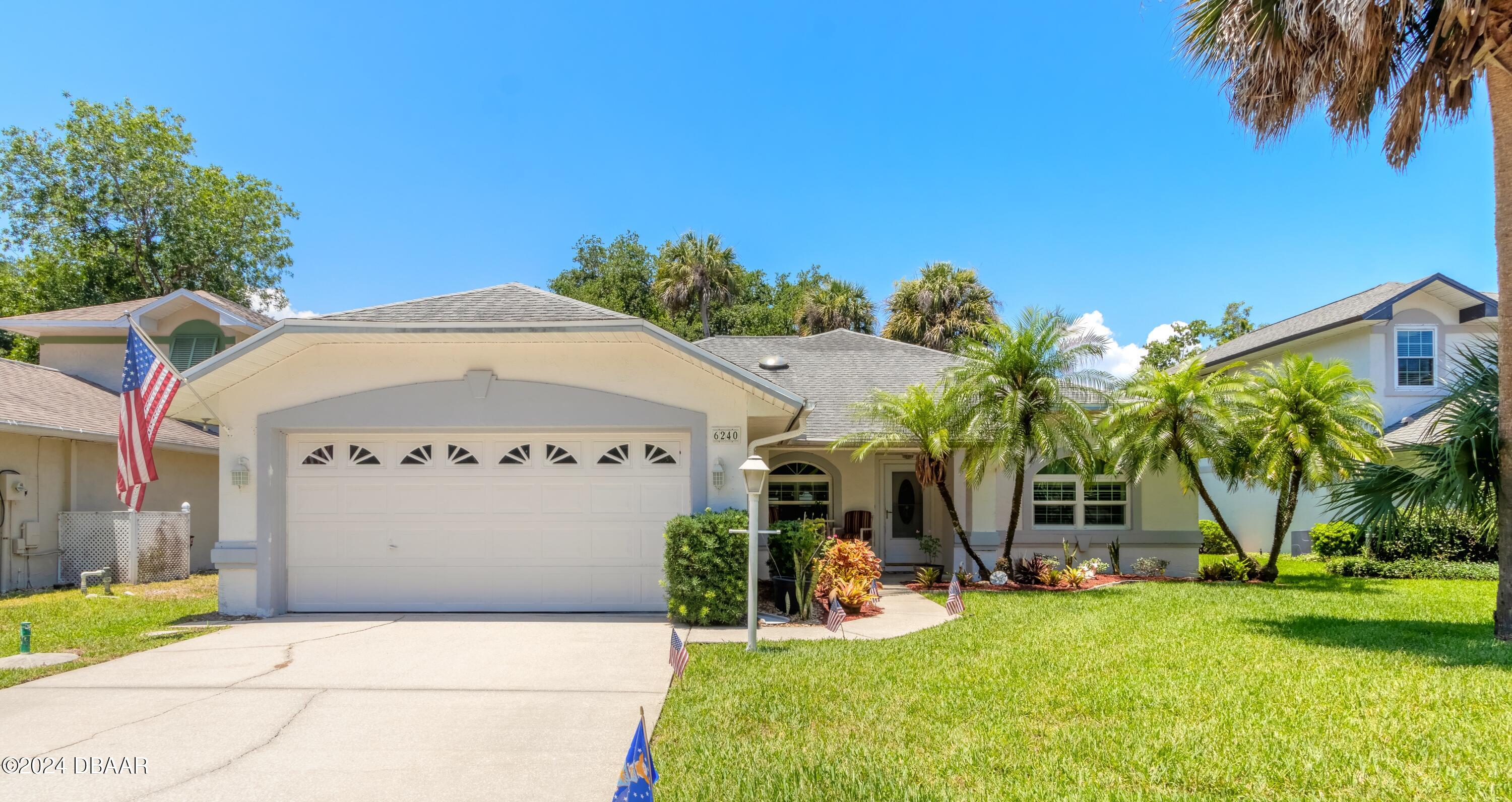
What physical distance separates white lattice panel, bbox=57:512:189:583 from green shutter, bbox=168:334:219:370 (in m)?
4.83

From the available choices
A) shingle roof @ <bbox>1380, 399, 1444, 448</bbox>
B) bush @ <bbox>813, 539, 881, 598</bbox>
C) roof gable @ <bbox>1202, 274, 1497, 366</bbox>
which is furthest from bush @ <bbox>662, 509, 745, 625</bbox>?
shingle roof @ <bbox>1380, 399, 1444, 448</bbox>

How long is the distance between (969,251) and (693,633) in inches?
887

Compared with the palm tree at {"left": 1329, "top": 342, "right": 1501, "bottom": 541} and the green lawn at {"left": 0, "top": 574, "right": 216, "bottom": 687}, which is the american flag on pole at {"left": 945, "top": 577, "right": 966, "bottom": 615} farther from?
the green lawn at {"left": 0, "top": 574, "right": 216, "bottom": 687}

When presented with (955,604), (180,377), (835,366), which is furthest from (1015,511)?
(180,377)

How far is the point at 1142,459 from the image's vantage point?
1353 cm

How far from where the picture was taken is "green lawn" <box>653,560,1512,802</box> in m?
4.29

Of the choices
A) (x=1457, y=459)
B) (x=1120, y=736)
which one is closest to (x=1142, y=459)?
(x=1457, y=459)

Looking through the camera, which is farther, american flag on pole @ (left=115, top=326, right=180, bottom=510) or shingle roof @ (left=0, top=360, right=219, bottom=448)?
shingle roof @ (left=0, top=360, right=219, bottom=448)

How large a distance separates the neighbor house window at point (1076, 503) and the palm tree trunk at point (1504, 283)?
266 inches

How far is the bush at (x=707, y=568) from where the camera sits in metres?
9.04

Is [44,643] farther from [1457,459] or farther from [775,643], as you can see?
[1457,459]

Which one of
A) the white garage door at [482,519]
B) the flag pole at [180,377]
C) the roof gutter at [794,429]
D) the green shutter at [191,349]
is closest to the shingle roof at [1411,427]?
the roof gutter at [794,429]

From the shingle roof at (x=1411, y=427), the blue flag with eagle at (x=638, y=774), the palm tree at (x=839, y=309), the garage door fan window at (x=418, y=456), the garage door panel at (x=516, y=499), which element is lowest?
the blue flag with eagle at (x=638, y=774)

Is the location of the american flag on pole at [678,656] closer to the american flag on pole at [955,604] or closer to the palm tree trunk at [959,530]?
the american flag on pole at [955,604]
